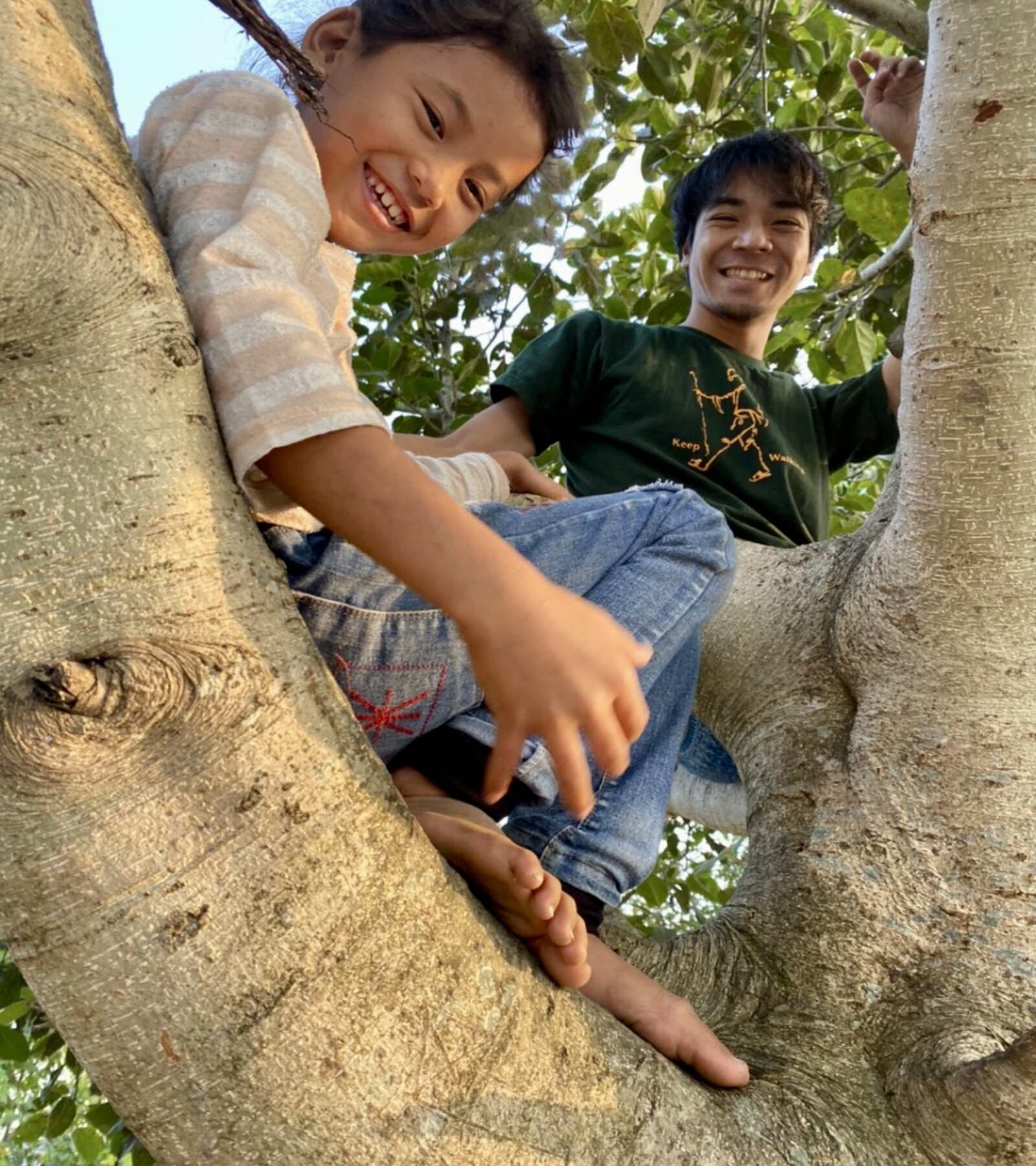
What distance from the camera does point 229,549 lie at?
90 cm

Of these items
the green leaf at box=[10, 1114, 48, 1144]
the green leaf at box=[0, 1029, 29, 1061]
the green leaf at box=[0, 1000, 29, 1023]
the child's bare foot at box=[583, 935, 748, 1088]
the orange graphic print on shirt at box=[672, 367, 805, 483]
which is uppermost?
the orange graphic print on shirt at box=[672, 367, 805, 483]

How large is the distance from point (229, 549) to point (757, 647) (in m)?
1.21

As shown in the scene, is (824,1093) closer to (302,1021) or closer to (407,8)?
(302,1021)

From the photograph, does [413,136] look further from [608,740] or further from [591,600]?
[608,740]

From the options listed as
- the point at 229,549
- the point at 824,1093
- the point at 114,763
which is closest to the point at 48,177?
the point at 229,549

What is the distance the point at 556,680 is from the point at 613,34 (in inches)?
68.5

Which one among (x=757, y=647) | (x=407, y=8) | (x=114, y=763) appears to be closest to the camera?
(x=114, y=763)

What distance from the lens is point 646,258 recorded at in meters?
3.54

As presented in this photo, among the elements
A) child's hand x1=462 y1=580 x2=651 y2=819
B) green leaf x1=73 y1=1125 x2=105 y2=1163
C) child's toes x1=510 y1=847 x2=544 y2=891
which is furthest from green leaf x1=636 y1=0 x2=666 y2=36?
green leaf x1=73 y1=1125 x2=105 y2=1163

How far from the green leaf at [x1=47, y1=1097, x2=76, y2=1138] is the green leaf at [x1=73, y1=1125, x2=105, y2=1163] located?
7 cm

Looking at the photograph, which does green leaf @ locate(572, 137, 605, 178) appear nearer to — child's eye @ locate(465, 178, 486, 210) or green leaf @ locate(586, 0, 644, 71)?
green leaf @ locate(586, 0, 644, 71)

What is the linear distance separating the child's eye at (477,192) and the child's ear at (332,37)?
0.26 m

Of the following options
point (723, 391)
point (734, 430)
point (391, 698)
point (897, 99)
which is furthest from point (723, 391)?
point (391, 698)

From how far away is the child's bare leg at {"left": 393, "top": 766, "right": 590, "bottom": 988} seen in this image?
1.01 m
